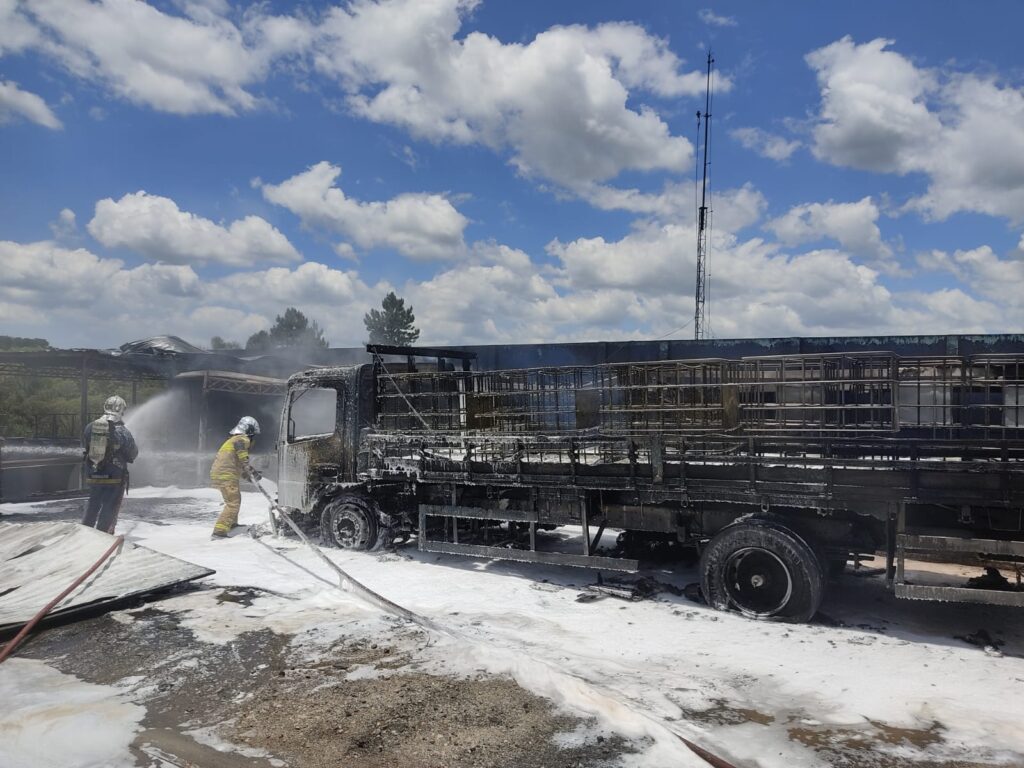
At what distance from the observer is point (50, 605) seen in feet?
18.6

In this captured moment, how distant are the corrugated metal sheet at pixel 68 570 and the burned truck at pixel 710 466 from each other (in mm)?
2667

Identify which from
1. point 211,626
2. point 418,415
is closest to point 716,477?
point 418,415

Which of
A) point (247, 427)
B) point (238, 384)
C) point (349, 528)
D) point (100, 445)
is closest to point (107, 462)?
point (100, 445)

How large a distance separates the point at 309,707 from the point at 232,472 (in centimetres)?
686

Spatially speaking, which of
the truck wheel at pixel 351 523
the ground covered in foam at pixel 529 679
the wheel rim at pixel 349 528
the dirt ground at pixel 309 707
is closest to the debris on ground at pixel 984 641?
the ground covered in foam at pixel 529 679

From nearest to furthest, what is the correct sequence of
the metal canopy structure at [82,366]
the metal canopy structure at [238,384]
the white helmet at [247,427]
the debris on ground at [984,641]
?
the debris on ground at [984,641] < the white helmet at [247,427] < the metal canopy structure at [82,366] < the metal canopy structure at [238,384]

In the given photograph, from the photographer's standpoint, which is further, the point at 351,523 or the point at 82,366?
the point at 82,366

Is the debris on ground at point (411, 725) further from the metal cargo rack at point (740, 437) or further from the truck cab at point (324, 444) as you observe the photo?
the truck cab at point (324, 444)

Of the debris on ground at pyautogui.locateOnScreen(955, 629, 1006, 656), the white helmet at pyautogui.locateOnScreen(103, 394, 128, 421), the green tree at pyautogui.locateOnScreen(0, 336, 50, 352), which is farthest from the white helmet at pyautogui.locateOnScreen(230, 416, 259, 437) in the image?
the green tree at pyautogui.locateOnScreen(0, 336, 50, 352)

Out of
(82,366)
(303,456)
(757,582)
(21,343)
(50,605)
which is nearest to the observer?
(50,605)

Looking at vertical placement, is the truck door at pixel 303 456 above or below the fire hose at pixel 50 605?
above

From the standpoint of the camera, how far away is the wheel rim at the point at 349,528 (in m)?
8.98

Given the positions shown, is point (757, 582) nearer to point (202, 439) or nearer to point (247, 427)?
point (247, 427)

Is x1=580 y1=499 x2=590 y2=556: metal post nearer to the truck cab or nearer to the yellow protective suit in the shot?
the truck cab
